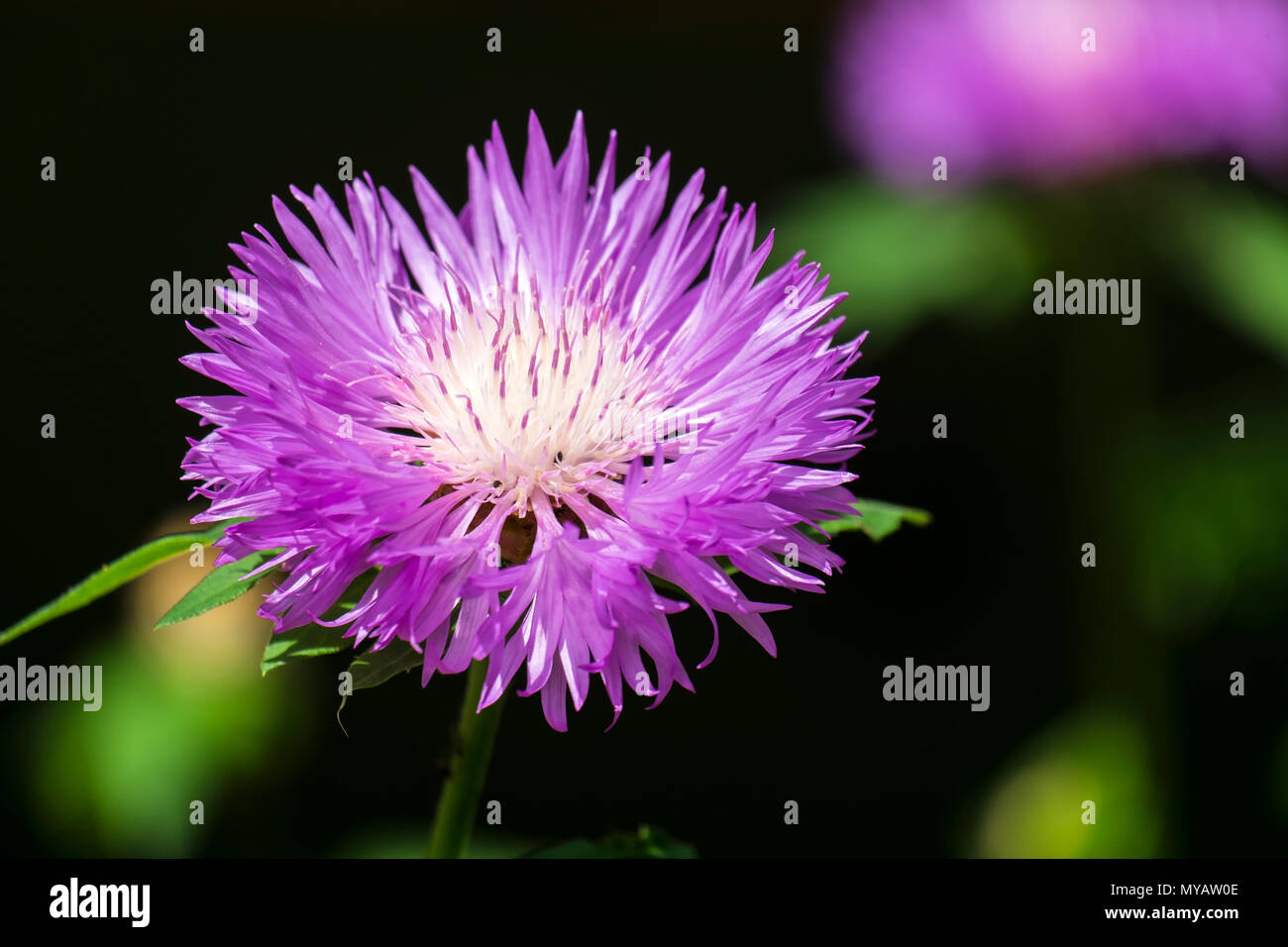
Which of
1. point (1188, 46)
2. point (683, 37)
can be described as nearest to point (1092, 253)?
point (1188, 46)

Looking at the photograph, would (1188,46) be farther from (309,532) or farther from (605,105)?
(309,532)

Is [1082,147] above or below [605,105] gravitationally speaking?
below

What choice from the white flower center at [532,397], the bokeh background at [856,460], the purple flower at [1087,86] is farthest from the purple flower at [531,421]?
the purple flower at [1087,86]

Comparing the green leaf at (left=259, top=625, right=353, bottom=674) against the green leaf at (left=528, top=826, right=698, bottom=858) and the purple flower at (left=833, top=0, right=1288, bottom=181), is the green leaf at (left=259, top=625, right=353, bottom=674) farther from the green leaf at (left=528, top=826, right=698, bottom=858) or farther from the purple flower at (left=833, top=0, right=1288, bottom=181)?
the purple flower at (left=833, top=0, right=1288, bottom=181)

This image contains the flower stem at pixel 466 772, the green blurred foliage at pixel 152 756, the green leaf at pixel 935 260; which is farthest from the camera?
the green leaf at pixel 935 260

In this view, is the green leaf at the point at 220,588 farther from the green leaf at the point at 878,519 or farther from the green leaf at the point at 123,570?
the green leaf at the point at 878,519

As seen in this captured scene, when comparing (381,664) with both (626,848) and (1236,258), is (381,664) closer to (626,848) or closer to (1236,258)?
(626,848)
